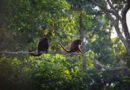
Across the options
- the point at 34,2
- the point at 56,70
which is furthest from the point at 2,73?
the point at 34,2

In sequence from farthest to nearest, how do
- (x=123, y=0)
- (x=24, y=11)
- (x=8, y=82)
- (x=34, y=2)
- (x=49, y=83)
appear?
(x=123, y=0) < (x=34, y=2) < (x=24, y=11) < (x=49, y=83) < (x=8, y=82)

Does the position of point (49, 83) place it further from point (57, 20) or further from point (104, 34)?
point (104, 34)

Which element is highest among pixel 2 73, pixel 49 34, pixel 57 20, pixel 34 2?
pixel 34 2

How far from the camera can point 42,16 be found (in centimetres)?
682

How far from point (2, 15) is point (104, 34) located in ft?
42.3

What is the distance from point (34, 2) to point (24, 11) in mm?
776

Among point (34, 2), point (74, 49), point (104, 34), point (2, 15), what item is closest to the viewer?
point (2, 15)

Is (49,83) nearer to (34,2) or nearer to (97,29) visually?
(34,2)

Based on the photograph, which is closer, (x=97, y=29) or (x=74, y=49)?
(x=74, y=49)

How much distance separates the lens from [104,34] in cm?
1648

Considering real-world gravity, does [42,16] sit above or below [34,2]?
below

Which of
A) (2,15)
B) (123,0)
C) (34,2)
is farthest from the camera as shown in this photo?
(123,0)

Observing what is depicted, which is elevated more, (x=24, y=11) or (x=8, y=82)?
(x=24, y=11)

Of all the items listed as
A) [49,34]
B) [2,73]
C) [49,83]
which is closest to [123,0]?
[49,34]
